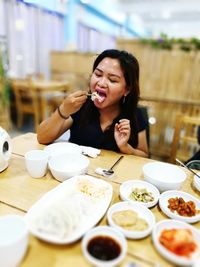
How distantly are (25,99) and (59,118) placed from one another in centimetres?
398

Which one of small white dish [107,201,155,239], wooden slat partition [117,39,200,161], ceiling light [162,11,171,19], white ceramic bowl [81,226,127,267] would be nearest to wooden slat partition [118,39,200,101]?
wooden slat partition [117,39,200,161]

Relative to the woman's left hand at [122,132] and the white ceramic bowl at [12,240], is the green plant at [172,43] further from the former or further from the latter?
the white ceramic bowl at [12,240]

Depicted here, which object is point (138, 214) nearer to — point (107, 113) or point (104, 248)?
point (104, 248)

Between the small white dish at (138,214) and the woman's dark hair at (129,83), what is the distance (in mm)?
807

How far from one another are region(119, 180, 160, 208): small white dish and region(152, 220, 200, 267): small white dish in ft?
0.48

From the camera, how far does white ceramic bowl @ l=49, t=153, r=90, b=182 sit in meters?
1.16

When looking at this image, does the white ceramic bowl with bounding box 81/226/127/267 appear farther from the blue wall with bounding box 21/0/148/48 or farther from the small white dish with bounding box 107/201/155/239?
the blue wall with bounding box 21/0/148/48

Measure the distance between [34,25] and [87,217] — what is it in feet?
22.7

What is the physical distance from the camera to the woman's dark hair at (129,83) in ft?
5.12

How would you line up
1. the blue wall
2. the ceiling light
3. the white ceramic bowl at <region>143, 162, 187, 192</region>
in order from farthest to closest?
the ceiling light → the blue wall → the white ceramic bowl at <region>143, 162, 187, 192</region>

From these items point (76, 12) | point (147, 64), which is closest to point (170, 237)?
point (147, 64)

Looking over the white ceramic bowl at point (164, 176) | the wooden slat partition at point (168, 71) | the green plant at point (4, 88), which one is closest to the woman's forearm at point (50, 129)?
the white ceramic bowl at point (164, 176)

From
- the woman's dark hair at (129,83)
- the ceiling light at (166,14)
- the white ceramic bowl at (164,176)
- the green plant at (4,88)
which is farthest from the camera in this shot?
the ceiling light at (166,14)

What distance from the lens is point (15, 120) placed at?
5.56 meters
